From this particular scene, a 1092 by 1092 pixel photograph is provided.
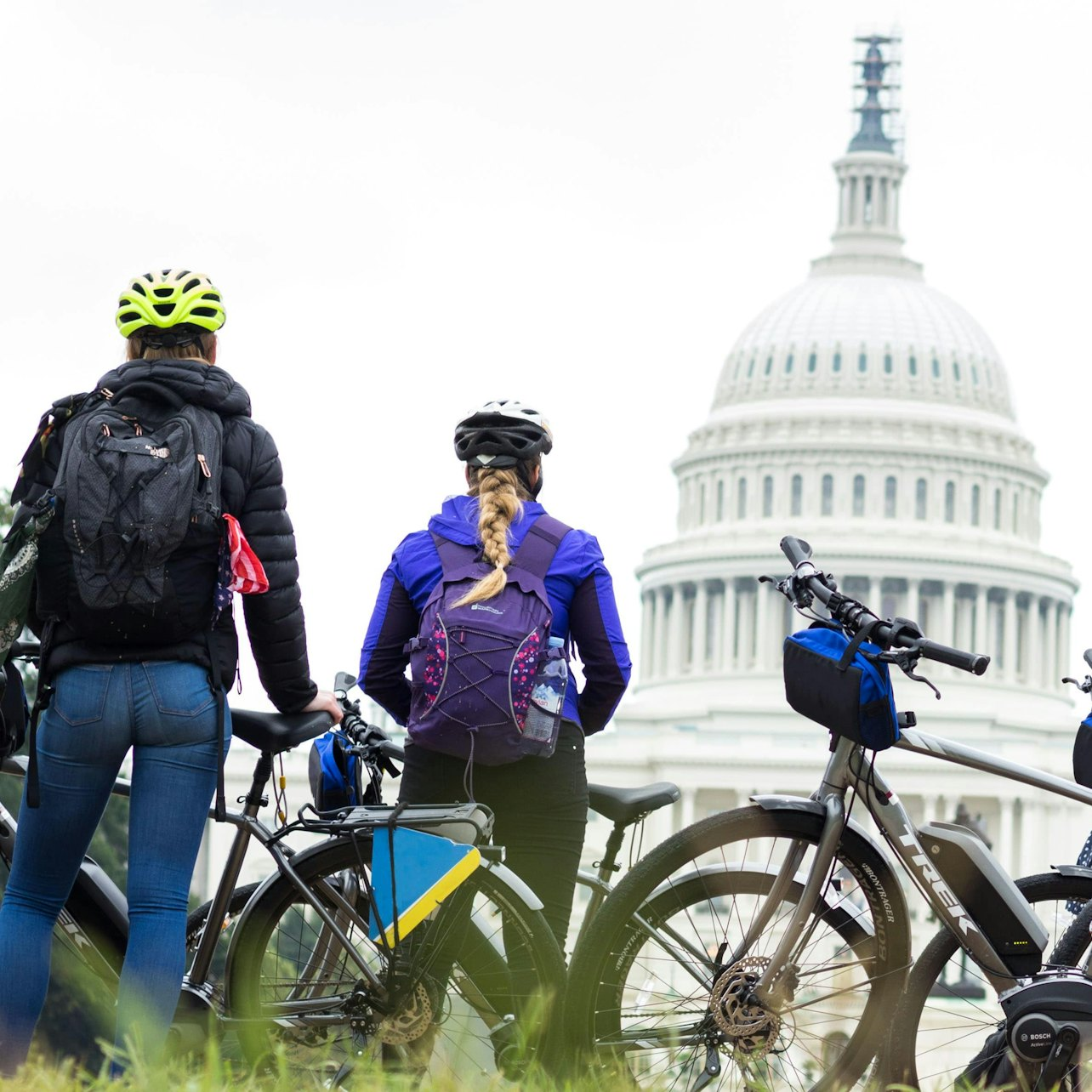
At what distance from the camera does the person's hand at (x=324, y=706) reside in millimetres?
8188

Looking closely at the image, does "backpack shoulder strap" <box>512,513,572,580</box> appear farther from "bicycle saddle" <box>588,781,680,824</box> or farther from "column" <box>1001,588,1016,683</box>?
"column" <box>1001,588,1016,683</box>

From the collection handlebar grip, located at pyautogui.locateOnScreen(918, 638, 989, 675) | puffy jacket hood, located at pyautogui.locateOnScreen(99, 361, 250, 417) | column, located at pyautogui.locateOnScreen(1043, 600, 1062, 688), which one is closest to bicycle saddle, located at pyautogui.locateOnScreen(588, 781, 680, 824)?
handlebar grip, located at pyautogui.locateOnScreen(918, 638, 989, 675)

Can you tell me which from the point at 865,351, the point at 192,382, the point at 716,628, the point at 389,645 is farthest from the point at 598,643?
the point at 865,351

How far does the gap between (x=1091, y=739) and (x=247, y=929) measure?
2811mm

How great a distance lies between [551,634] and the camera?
8.43 m

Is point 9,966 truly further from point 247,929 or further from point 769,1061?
point 769,1061

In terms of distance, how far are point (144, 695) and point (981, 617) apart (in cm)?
10248

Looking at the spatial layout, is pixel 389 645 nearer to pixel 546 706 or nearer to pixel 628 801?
pixel 546 706

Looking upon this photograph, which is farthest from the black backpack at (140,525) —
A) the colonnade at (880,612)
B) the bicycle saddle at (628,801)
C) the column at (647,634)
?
the column at (647,634)

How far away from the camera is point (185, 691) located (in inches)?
297

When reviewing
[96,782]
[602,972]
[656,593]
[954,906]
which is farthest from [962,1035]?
[656,593]

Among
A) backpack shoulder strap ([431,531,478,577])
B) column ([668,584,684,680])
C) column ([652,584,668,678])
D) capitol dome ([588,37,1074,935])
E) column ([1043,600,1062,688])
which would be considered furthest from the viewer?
column ([652,584,668,678])

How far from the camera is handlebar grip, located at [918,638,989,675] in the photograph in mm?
7160

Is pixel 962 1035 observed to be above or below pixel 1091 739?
below
